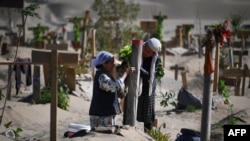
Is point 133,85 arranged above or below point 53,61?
below

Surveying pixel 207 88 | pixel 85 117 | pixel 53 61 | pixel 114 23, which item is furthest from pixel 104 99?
pixel 114 23

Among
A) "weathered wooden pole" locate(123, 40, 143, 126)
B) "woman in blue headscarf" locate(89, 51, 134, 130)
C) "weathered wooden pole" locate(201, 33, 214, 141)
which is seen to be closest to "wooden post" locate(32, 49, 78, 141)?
"woman in blue headscarf" locate(89, 51, 134, 130)

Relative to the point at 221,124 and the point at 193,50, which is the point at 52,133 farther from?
the point at 193,50

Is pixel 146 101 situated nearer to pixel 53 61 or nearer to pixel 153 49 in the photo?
pixel 153 49

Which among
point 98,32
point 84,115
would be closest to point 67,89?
point 84,115

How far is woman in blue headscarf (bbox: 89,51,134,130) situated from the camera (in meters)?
5.76

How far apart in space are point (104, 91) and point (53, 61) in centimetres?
68

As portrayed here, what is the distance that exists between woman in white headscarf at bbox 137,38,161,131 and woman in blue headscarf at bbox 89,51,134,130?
0.99 meters

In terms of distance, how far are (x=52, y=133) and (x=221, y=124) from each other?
10.4ft

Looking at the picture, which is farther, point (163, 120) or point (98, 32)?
point (98, 32)

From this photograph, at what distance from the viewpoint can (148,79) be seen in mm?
7016

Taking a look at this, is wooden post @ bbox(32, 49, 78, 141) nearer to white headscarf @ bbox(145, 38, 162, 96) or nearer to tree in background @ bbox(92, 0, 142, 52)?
white headscarf @ bbox(145, 38, 162, 96)

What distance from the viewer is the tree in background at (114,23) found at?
21.7 metres

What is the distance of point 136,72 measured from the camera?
6.52m
